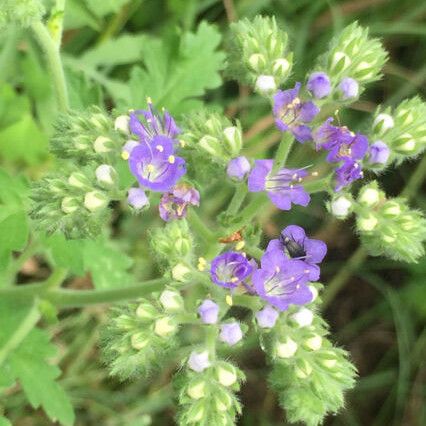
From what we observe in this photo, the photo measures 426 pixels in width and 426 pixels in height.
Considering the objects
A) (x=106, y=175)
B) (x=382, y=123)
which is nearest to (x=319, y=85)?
(x=382, y=123)

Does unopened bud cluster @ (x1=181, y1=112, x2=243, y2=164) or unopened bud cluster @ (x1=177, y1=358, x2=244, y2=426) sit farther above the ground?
unopened bud cluster @ (x1=181, y1=112, x2=243, y2=164)

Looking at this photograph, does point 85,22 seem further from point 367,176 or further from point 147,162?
point 367,176

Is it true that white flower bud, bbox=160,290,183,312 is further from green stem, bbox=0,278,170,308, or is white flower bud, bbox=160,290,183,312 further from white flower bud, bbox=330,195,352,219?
white flower bud, bbox=330,195,352,219

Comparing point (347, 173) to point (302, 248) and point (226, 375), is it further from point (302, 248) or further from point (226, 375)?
point (226, 375)

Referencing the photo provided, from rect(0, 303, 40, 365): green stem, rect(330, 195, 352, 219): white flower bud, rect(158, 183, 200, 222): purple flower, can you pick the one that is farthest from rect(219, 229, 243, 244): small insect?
rect(0, 303, 40, 365): green stem

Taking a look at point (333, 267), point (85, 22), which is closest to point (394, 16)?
point (333, 267)

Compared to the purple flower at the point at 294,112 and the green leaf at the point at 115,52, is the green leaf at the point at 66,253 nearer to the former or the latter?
the purple flower at the point at 294,112

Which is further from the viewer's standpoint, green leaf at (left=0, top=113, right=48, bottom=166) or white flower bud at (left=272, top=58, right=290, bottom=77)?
green leaf at (left=0, top=113, right=48, bottom=166)
